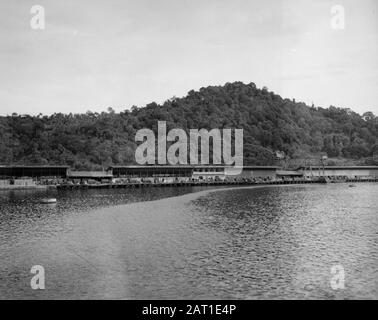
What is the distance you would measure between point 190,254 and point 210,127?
91.6m

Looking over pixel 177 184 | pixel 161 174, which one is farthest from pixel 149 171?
pixel 177 184

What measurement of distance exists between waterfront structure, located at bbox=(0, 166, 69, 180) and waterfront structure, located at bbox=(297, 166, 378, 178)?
49.8 m

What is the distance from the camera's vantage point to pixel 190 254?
16.7 meters

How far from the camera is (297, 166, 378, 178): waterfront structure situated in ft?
296

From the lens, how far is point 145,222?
85.0 feet

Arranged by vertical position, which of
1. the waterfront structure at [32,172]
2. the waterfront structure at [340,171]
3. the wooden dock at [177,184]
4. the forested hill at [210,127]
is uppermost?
the forested hill at [210,127]

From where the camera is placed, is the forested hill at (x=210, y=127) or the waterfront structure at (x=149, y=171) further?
the forested hill at (x=210, y=127)

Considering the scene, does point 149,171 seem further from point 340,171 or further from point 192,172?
point 340,171

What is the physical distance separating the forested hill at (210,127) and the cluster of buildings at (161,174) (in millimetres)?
8028

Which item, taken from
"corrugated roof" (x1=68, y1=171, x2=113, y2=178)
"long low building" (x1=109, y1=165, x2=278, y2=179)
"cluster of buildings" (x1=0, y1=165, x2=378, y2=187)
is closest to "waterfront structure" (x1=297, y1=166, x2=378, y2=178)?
"cluster of buildings" (x1=0, y1=165, x2=378, y2=187)

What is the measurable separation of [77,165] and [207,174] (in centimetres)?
2448

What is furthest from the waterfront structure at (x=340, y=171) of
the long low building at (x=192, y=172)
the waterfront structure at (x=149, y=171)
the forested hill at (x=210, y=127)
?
the waterfront structure at (x=149, y=171)

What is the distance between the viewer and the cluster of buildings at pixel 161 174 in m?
65.8

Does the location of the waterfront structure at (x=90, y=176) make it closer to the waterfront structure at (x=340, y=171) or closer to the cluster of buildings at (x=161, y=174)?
the cluster of buildings at (x=161, y=174)
